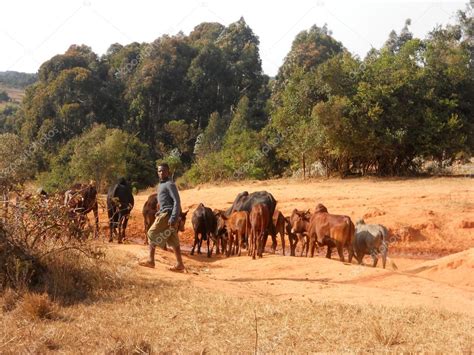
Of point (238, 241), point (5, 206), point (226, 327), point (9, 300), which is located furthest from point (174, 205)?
point (238, 241)

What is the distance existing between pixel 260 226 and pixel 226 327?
23.0 ft

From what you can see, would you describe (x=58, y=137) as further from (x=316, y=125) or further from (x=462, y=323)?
(x=462, y=323)

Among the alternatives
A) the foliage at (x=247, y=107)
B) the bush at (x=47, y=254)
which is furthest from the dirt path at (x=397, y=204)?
the bush at (x=47, y=254)

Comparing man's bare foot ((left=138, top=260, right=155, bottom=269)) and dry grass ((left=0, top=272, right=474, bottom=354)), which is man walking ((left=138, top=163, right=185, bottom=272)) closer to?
man's bare foot ((left=138, top=260, right=155, bottom=269))

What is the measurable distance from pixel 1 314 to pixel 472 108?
2699 centimetres

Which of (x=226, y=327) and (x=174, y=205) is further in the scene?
(x=174, y=205)

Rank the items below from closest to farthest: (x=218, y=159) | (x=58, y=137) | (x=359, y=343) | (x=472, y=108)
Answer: (x=359, y=343)
(x=472, y=108)
(x=218, y=159)
(x=58, y=137)

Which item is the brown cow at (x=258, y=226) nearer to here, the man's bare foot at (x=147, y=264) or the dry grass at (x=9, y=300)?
the man's bare foot at (x=147, y=264)

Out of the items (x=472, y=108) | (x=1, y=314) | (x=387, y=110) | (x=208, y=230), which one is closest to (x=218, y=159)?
(x=387, y=110)

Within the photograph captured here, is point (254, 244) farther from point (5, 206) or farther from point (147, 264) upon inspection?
point (5, 206)

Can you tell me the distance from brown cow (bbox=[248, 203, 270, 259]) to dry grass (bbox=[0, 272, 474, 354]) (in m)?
5.61

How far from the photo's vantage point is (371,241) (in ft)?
43.0

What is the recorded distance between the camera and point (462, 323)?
677 cm

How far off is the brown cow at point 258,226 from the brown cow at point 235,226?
2.14 ft
